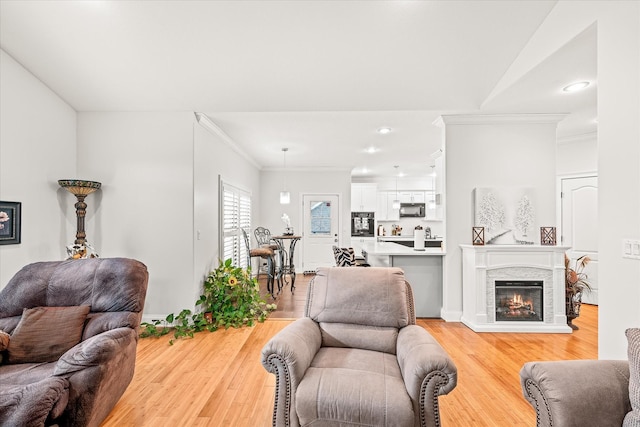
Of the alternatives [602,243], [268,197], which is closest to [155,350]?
[602,243]

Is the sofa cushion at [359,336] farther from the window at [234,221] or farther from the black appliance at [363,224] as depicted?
the black appliance at [363,224]

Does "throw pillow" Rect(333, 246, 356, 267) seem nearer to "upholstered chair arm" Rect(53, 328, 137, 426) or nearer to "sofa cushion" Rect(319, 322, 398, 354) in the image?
"sofa cushion" Rect(319, 322, 398, 354)

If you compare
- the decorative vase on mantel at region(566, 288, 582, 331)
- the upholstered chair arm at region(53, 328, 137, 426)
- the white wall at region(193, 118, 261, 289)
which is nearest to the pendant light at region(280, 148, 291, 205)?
the white wall at region(193, 118, 261, 289)

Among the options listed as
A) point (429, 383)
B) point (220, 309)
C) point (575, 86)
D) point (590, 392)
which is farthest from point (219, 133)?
point (590, 392)

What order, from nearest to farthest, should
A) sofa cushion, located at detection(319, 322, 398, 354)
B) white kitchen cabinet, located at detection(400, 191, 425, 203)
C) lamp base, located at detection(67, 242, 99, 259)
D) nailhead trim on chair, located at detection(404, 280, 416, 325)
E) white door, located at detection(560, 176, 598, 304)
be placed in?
sofa cushion, located at detection(319, 322, 398, 354) < nailhead trim on chair, located at detection(404, 280, 416, 325) < lamp base, located at detection(67, 242, 99, 259) < white door, located at detection(560, 176, 598, 304) < white kitchen cabinet, located at detection(400, 191, 425, 203)

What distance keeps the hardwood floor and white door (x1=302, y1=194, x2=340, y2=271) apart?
374cm

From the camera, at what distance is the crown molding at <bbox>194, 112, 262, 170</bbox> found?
3.99 metres

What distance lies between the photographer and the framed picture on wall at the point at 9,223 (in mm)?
2900

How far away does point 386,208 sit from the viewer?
845cm

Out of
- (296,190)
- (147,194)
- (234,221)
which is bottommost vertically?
(234,221)

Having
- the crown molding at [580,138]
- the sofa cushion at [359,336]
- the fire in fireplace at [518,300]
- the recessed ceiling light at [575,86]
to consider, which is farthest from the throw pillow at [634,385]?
the crown molding at [580,138]

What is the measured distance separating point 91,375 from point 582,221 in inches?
243

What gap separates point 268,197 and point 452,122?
4810mm

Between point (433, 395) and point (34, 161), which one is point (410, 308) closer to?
point (433, 395)
